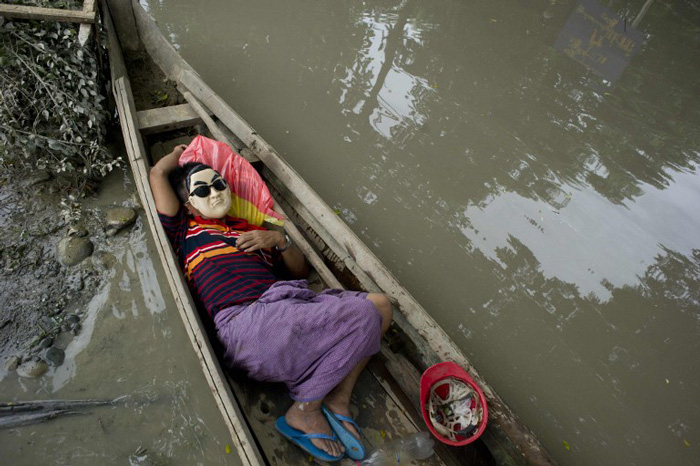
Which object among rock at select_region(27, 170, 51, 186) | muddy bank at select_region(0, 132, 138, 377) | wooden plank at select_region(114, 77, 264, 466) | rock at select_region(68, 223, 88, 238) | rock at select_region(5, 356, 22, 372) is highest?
wooden plank at select_region(114, 77, 264, 466)

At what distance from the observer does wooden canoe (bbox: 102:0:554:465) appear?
5.95 feet

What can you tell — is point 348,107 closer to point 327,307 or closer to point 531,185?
point 531,185

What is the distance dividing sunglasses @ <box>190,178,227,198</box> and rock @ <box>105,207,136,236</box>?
3.50 feet

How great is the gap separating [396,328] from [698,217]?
392 cm

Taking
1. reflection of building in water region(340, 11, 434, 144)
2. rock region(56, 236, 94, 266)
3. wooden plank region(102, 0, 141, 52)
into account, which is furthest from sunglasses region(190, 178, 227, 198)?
wooden plank region(102, 0, 141, 52)

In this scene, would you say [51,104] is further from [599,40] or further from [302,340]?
[599,40]

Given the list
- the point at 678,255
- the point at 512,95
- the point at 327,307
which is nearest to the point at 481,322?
the point at 327,307

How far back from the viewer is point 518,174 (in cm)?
423

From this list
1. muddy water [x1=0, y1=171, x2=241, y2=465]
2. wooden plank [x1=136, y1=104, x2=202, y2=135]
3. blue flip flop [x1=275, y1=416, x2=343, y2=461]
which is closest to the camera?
blue flip flop [x1=275, y1=416, x2=343, y2=461]

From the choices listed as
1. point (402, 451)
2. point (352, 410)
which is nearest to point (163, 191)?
point (352, 410)

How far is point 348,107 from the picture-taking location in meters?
4.61

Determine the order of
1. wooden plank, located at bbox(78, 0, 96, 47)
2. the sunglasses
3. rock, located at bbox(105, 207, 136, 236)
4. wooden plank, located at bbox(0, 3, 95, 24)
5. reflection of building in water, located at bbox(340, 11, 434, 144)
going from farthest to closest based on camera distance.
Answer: reflection of building in water, located at bbox(340, 11, 434, 144), rock, located at bbox(105, 207, 136, 236), wooden plank, located at bbox(78, 0, 96, 47), wooden plank, located at bbox(0, 3, 95, 24), the sunglasses

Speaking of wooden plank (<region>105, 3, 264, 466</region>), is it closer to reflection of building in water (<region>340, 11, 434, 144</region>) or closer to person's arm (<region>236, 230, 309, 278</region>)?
person's arm (<region>236, 230, 309, 278</region>)

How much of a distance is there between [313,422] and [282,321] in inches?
20.3
